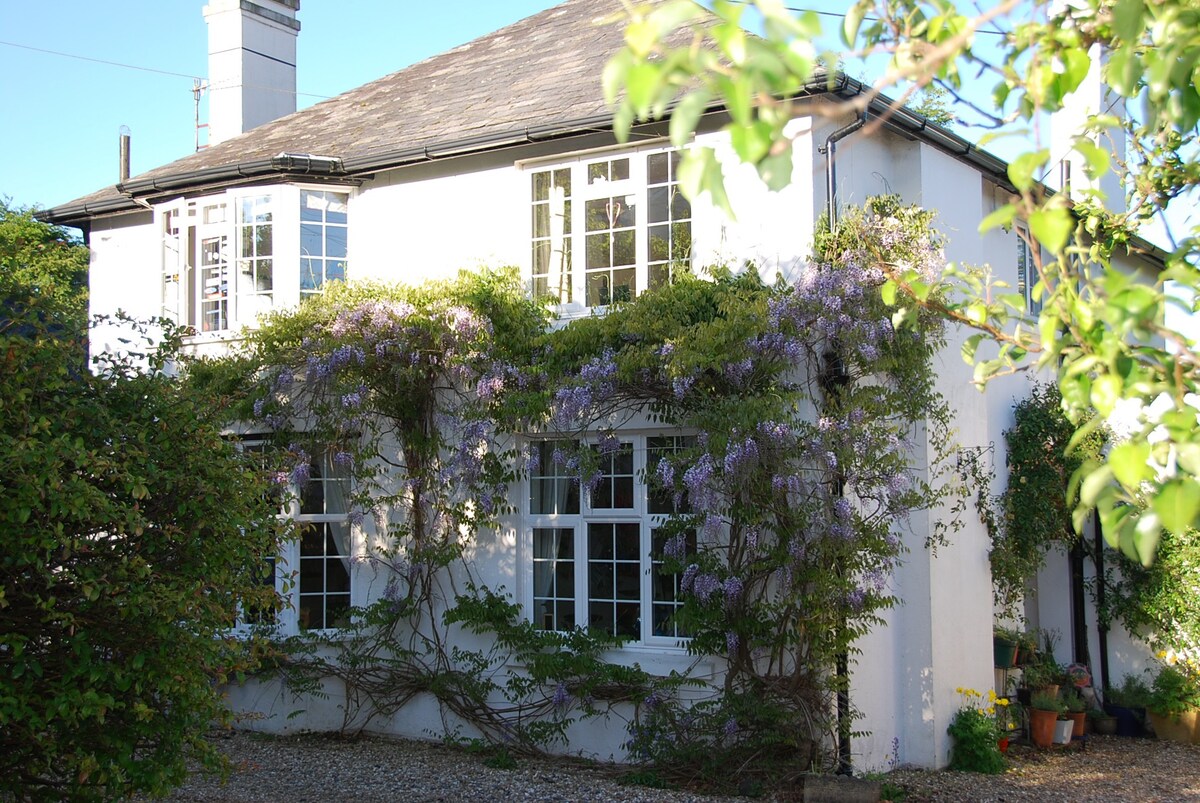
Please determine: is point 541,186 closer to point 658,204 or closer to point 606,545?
point 658,204

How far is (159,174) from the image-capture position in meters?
13.6

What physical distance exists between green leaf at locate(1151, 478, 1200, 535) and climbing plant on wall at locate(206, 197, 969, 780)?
21.3 feet

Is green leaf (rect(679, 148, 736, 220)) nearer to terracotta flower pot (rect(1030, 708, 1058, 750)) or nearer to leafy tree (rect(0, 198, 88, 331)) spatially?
terracotta flower pot (rect(1030, 708, 1058, 750))

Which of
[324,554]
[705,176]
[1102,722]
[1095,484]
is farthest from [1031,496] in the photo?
[705,176]

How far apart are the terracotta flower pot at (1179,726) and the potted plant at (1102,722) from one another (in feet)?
1.55

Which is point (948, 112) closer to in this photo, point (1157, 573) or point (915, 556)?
point (1157, 573)

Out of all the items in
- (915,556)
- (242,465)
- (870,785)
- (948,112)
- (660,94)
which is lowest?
(870,785)

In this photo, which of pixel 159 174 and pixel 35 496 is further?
pixel 159 174

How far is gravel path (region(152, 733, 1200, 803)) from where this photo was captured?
30.0 ft

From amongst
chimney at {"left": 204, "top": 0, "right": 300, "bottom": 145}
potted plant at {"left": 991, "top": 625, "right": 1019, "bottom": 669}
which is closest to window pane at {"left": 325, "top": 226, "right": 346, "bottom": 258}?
chimney at {"left": 204, "top": 0, "right": 300, "bottom": 145}

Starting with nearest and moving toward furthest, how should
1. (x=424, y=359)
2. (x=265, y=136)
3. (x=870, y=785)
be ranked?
(x=870, y=785) → (x=424, y=359) → (x=265, y=136)

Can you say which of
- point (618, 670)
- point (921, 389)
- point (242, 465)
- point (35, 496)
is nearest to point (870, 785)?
point (618, 670)

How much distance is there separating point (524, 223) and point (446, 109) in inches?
88.1

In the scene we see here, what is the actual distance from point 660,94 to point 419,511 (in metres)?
9.57
